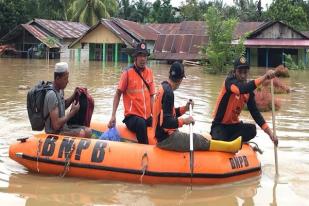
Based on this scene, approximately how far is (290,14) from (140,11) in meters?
18.5

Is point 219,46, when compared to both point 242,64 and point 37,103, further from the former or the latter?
point 37,103

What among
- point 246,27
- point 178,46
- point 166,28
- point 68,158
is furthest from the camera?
point 166,28

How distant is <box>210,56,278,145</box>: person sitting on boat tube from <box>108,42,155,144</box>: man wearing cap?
95cm

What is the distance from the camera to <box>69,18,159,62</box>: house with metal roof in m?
39.8

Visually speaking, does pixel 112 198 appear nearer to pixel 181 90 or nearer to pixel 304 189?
pixel 304 189

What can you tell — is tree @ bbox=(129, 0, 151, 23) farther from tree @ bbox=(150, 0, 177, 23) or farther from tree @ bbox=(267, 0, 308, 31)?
tree @ bbox=(267, 0, 308, 31)

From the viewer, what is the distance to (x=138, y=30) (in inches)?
1630

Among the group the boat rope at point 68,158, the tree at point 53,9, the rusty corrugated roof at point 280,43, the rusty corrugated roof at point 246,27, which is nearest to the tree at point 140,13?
the tree at point 53,9

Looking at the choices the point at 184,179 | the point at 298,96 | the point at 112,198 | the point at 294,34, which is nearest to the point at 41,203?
the point at 112,198

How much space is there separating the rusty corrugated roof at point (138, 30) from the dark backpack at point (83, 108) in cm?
3301

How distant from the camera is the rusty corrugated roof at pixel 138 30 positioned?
40.3 metres

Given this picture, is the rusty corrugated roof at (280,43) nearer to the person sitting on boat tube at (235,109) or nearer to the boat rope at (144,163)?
the person sitting on boat tube at (235,109)

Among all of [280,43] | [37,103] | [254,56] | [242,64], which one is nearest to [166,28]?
[254,56]

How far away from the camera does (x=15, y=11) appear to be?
48188 mm
